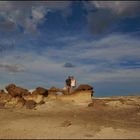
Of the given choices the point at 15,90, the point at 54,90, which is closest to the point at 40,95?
the point at 54,90

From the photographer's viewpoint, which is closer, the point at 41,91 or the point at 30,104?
the point at 30,104

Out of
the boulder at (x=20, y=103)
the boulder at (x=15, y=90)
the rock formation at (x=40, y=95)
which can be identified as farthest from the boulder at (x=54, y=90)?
the boulder at (x=20, y=103)

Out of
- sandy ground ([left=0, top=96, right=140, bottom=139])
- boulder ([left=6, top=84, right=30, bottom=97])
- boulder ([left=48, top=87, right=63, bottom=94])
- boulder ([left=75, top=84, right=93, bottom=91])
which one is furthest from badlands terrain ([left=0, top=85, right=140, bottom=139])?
boulder ([left=48, top=87, right=63, bottom=94])

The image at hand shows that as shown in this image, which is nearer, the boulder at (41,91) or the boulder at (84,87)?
the boulder at (41,91)

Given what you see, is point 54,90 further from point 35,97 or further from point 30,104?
point 30,104

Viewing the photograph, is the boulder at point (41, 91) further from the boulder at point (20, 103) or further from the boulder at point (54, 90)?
the boulder at point (20, 103)

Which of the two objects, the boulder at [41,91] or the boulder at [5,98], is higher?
the boulder at [41,91]

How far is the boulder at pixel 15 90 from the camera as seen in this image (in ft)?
112

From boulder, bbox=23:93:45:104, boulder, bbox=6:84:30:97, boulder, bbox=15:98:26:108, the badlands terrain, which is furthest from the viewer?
boulder, bbox=6:84:30:97

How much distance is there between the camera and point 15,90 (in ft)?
113

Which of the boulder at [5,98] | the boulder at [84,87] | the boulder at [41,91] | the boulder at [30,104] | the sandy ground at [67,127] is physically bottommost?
the sandy ground at [67,127]

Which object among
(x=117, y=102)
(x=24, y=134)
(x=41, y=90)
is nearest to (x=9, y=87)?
(x=41, y=90)

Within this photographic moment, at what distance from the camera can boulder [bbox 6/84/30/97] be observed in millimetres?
34281

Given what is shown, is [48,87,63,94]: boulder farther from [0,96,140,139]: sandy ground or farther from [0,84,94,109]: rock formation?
[0,96,140,139]: sandy ground
